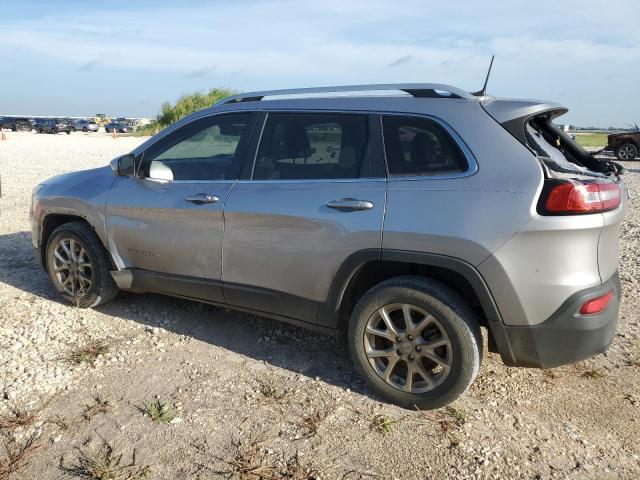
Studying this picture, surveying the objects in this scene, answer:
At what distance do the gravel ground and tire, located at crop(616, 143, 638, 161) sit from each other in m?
21.3

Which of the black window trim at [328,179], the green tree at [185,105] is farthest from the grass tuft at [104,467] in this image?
the green tree at [185,105]

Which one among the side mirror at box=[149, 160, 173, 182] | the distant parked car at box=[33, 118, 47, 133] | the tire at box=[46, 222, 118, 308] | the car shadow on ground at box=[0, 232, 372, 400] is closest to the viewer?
the car shadow on ground at box=[0, 232, 372, 400]

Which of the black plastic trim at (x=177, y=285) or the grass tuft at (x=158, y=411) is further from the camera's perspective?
the black plastic trim at (x=177, y=285)

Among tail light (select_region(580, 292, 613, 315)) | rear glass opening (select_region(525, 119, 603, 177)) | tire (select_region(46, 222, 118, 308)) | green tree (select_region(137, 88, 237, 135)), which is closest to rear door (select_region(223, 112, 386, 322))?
rear glass opening (select_region(525, 119, 603, 177))

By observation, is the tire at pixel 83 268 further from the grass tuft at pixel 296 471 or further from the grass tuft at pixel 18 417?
the grass tuft at pixel 296 471

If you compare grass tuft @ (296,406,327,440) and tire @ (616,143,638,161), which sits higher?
grass tuft @ (296,406,327,440)

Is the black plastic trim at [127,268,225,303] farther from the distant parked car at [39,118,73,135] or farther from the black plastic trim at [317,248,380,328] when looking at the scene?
the distant parked car at [39,118,73,135]

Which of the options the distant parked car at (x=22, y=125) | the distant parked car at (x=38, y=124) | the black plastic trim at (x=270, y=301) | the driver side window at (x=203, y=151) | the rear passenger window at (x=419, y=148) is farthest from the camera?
the distant parked car at (x=22, y=125)

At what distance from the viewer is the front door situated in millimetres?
3959

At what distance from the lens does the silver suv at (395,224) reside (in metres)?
2.93

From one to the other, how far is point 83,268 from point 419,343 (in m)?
2.98

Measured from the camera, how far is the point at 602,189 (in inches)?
116

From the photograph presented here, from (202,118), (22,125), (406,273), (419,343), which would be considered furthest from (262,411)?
(22,125)

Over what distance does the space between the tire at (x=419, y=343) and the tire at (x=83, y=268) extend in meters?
2.32
